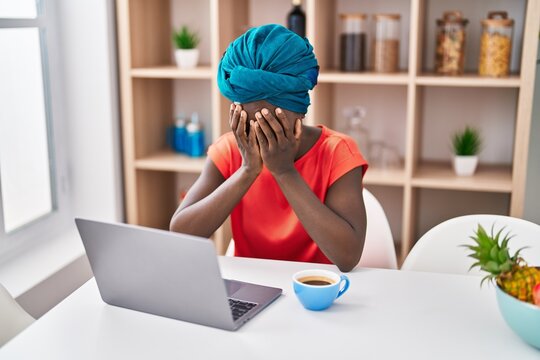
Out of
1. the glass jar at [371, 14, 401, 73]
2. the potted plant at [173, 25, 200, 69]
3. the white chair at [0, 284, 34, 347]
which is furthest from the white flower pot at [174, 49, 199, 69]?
the white chair at [0, 284, 34, 347]

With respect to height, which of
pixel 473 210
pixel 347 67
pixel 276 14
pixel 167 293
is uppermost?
pixel 276 14

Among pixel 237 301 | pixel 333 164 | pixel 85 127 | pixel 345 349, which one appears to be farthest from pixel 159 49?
pixel 345 349

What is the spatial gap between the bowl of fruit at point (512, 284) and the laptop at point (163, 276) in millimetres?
434

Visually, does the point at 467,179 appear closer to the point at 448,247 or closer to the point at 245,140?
the point at 448,247

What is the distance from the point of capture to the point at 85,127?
104 inches

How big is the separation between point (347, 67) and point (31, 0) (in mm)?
1207

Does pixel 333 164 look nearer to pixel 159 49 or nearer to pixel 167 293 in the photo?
pixel 167 293

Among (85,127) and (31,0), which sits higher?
(31,0)

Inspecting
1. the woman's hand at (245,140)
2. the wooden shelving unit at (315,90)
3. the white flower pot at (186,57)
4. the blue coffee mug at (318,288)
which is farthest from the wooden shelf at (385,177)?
the blue coffee mug at (318,288)

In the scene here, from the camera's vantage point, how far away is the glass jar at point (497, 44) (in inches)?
92.1

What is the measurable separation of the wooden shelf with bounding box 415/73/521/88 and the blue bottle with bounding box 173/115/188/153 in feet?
3.38

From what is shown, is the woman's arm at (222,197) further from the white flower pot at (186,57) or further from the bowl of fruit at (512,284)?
the white flower pot at (186,57)

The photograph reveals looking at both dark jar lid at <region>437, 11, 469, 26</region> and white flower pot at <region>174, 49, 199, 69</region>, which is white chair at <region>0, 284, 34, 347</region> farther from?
dark jar lid at <region>437, 11, 469, 26</region>

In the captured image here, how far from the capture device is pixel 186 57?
269 centimetres
